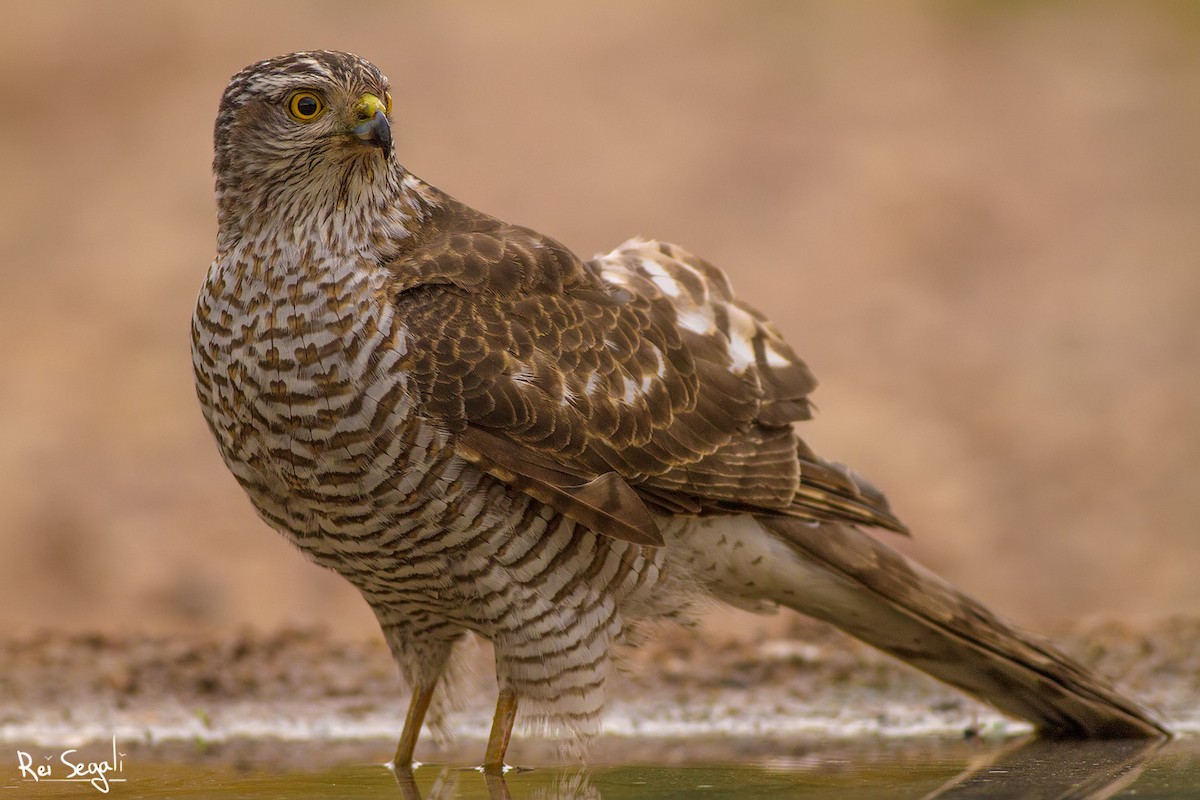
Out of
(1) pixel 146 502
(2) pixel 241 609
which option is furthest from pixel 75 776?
(1) pixel 146 502

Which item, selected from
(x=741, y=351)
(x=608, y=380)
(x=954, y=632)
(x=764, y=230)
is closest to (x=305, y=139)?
(x=608, y=380)

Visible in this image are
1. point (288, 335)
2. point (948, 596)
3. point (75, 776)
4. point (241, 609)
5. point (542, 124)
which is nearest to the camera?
point (288, 335)

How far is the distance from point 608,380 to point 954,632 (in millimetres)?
1466

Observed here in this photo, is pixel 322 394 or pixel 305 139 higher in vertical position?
pixel 305 139

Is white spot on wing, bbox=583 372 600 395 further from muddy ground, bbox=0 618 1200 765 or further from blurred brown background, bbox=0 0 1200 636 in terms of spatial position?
blurred brown background, bbox=0 0 1200 636

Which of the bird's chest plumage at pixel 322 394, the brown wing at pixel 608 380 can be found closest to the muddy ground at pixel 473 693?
the brown wing at pixel 608 380

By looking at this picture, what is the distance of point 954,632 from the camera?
19.6 ft

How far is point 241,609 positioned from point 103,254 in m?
5.08

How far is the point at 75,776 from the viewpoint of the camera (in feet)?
17.9

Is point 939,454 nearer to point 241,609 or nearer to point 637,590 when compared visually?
point 241,609

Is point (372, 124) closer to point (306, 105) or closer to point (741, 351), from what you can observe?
point (306, 105)

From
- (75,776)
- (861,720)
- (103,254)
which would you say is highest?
(103,254)

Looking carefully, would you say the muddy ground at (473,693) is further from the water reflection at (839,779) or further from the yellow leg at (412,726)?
the water reflection at (839,779)

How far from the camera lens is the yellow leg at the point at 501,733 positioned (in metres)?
5.59
